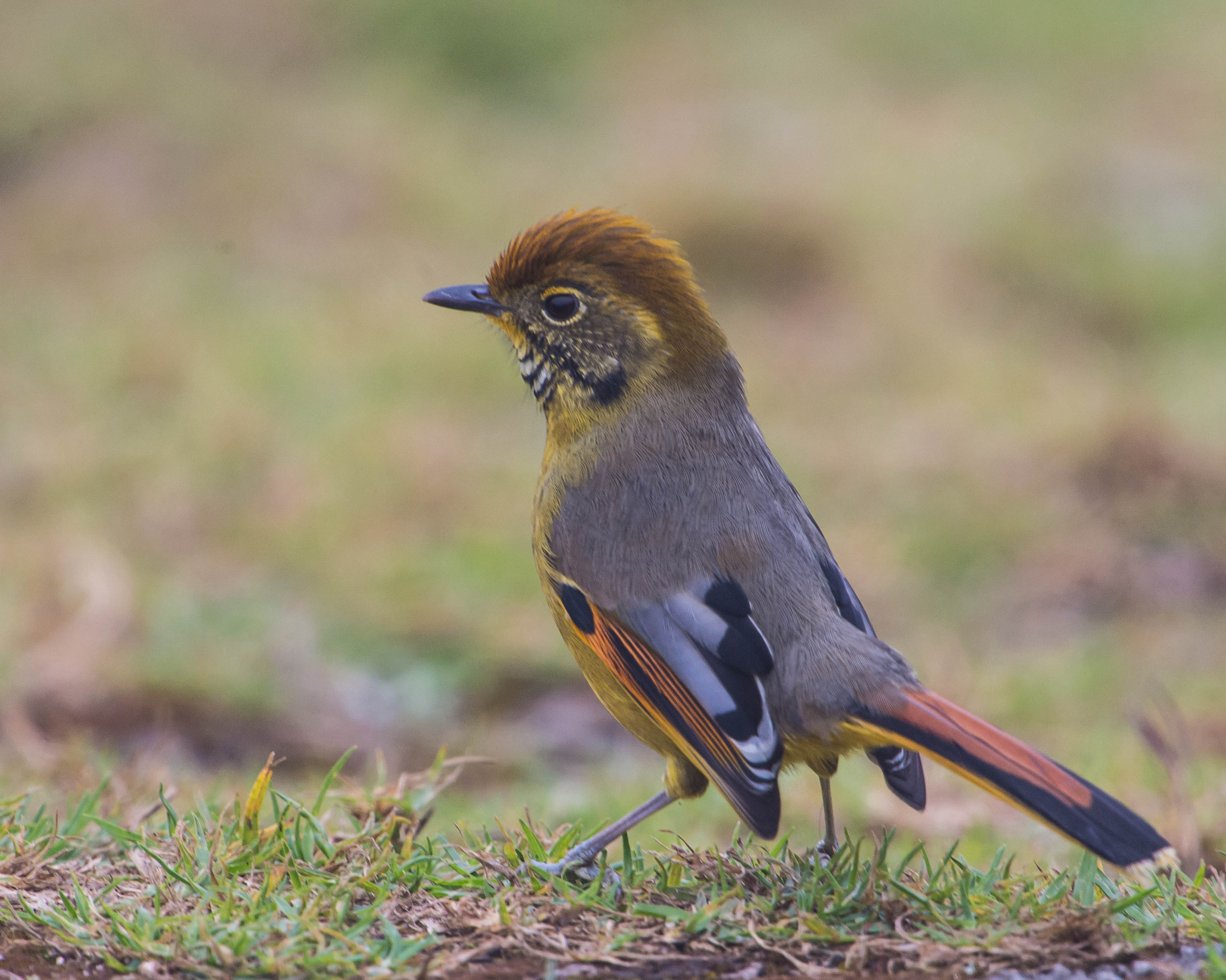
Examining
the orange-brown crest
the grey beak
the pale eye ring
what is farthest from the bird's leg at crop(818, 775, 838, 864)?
the grey beak

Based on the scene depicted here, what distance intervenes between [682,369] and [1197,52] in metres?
16.6

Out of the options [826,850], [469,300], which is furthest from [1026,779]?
[469,300]

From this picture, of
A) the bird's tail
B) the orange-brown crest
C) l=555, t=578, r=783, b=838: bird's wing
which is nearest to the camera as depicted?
the bird's tail

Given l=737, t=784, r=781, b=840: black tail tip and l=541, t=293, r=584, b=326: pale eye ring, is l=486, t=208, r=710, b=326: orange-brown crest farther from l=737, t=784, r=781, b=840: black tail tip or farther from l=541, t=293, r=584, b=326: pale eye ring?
l=737, t=784, r=781, b=840: black tail tip

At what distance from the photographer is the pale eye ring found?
4.36 meters

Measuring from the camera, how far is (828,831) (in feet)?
12.1

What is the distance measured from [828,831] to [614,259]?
1724mm

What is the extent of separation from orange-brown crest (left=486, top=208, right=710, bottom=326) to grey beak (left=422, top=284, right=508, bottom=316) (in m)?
0.11

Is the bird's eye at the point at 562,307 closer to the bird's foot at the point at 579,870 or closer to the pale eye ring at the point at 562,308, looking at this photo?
the pale eye ring at the point at 562,308

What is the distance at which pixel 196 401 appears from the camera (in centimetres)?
934

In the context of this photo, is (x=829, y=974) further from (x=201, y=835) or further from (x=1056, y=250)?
(x=1056, y=250)

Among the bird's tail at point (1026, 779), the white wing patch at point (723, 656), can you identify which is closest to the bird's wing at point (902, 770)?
the bird's tail at point (1026, 779)

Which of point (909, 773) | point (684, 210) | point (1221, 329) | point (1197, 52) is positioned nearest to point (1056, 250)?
point (1221, 329)

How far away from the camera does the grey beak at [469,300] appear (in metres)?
4.47
